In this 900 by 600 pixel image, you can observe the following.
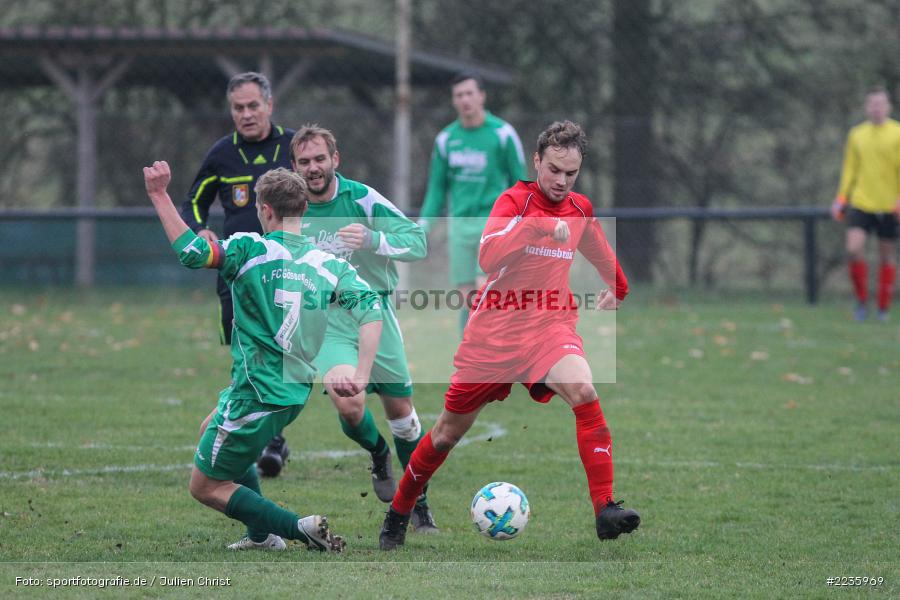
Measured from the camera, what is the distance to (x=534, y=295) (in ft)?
16.8

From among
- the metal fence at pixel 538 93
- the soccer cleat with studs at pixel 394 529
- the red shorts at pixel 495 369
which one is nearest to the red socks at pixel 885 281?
→ the metal fence at pixel 538 93

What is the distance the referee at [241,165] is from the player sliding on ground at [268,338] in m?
1.63

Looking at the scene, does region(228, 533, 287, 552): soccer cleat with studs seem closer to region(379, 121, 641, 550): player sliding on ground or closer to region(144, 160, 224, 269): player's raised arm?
region(379, 121, 641, 550): player sliding on ground

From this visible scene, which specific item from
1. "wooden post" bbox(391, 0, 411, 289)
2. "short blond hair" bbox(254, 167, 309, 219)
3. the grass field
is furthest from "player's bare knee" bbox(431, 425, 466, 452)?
"wooden post" bbox(391, 0, 411, 289)

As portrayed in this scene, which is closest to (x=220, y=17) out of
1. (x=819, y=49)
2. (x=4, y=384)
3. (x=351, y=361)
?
(x=819, y=49)

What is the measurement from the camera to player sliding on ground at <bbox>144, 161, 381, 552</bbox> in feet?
14.9

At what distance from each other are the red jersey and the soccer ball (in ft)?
2.02

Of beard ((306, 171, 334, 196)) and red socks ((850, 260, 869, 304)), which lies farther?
red socks ((850, 260, 869, 304))

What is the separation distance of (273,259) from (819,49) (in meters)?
16.5

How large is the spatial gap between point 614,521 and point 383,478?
1341 mm

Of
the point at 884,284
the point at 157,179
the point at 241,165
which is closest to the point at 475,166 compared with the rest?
the point at 241,165

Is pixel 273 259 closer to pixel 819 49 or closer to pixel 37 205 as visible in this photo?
pixel 37 205

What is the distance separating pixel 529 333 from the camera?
16.5ft

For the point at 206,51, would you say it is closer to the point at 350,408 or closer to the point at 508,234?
the point at 350,408
